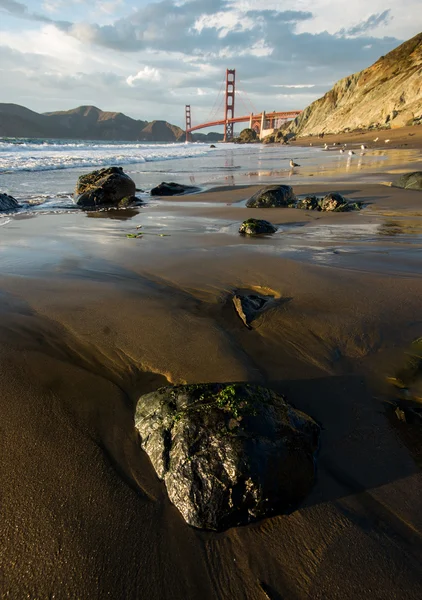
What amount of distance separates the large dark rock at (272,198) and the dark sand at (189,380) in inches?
127

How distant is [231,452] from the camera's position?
1350 mm

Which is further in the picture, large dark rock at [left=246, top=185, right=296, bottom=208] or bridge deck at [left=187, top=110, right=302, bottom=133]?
bridge deck at [left=187, top=110, right=302, bottom=133]

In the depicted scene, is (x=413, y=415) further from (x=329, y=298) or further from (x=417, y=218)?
(x=417, y=218)

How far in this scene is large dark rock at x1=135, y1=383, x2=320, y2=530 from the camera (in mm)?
1298

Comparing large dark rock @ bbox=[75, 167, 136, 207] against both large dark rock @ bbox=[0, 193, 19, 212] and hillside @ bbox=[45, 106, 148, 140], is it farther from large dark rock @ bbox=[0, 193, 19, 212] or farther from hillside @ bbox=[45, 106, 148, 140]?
hillside @ bbox=[45, 106, 148, 140]

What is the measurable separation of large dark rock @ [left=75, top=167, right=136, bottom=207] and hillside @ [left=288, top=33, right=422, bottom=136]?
3473 centimetres

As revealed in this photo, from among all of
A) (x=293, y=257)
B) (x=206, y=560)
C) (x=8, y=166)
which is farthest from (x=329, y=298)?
(x=8, y=166)

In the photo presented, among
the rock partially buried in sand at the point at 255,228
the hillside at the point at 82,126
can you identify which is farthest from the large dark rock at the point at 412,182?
the hillside at the point at 82,126

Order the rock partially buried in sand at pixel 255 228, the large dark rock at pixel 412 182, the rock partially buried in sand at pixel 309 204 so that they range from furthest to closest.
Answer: the large dark rock at pixel 412 182 → the rock partially buried in sand at pixel 309 204 → the rock partially buried in sand at pixel 255 228

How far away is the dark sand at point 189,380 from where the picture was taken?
1160mm

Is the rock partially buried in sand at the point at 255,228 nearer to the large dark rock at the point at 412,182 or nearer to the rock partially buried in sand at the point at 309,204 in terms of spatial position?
the rock partially buried in sand at the point at 309,204

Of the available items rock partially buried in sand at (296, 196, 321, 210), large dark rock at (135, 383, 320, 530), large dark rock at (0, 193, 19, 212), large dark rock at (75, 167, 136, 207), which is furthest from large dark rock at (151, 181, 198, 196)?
large dark rock at (135, 383, 320, 530)

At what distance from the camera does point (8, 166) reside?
625 inches

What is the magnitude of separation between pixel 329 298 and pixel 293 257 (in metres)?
1.10
